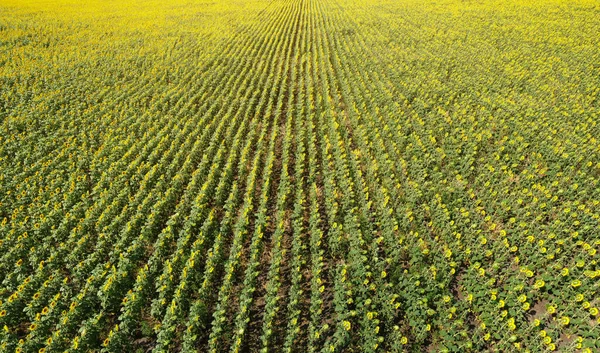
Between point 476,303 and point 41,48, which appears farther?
point 41,48

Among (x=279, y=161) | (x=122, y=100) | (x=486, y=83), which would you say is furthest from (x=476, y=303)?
(x=122, y=100)

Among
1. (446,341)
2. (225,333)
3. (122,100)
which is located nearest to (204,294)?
(225,333)

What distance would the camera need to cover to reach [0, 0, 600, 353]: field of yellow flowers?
22.4 ft

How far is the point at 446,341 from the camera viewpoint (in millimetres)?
6527

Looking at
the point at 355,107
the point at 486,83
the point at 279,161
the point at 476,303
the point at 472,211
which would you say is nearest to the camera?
the point at 476,303

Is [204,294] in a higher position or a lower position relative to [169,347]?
higher

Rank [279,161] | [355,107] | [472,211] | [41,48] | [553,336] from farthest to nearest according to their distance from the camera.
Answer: [41,48] → [355,107] → [279,161] → [472,211] → [553,336]

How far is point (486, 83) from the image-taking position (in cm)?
1750

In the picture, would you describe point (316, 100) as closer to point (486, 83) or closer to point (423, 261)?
point (486, 83)

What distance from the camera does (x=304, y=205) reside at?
1033 centimetres

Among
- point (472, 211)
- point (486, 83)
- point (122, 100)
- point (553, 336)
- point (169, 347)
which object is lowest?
point (169, 347)

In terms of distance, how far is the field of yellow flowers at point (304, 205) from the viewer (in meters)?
6.82

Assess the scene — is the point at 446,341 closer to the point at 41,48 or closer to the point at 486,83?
the point at 486,83

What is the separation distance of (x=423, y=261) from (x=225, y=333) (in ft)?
17.5
